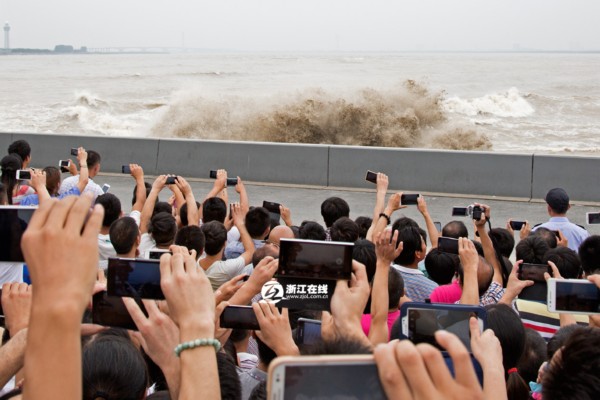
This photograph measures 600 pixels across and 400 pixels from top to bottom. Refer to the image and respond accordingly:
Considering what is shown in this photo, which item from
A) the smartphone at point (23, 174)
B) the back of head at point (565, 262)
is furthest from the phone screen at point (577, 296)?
the smartphone at point (23, 174)

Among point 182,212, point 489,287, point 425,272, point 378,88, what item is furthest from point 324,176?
point 378,88

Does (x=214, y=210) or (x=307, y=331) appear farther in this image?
(x=214, y=210)

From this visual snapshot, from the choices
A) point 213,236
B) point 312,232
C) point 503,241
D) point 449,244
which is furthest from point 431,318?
point 503,241

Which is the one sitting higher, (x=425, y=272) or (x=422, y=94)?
(x=422, y=94)

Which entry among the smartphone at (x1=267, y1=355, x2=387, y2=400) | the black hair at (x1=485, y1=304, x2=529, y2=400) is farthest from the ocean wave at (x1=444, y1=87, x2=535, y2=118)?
the smartphone at (x1=267, y1=355, x2=387, y2=400)

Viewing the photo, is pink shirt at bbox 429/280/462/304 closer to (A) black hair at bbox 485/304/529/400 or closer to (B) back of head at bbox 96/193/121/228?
(A) black hair at bbox 485/304/529/400

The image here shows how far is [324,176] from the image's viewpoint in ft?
50.5

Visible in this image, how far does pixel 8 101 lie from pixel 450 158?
153 feet

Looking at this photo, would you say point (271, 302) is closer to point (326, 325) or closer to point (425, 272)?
point (326, 325)

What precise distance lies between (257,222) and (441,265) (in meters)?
1.69

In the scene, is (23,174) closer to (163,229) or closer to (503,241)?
(163,229)

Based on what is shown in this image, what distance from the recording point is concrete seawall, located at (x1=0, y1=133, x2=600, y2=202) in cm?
1397

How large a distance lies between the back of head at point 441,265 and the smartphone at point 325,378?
14.0 ft

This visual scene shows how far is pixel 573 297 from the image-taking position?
3334mm
